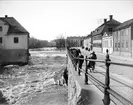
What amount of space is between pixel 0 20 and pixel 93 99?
32.0 metres

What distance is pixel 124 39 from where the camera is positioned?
28547 millimetres

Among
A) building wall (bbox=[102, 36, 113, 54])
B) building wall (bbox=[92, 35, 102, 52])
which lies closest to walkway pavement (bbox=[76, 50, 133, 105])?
building wall (bbox=[102, 36, 113, 54])

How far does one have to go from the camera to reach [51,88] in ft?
48.5

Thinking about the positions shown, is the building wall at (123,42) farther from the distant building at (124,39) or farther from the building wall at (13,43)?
the building wall at (13,43)

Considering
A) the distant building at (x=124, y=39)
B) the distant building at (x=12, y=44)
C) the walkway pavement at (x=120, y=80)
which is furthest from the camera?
the distant building at (x=12, y=44)

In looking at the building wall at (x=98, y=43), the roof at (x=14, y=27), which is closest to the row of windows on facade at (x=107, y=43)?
the building wall at (x=98, y=43)

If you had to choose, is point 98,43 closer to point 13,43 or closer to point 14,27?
point 14,27

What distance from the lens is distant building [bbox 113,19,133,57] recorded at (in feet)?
84.4

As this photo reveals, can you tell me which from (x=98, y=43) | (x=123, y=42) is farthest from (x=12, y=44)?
(x=98, y=43)

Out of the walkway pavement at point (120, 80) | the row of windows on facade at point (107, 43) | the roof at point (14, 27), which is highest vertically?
the roof at point (14, 27)

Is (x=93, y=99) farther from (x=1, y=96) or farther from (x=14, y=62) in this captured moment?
(x=14, y=62)

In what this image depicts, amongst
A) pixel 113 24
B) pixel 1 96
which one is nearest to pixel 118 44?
pixel 113 24

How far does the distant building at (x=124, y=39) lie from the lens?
25734 millimetres

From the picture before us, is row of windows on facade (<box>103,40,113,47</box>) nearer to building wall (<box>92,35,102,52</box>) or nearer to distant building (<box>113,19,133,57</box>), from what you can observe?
distant building (<box>113,19,133,57</box>)
